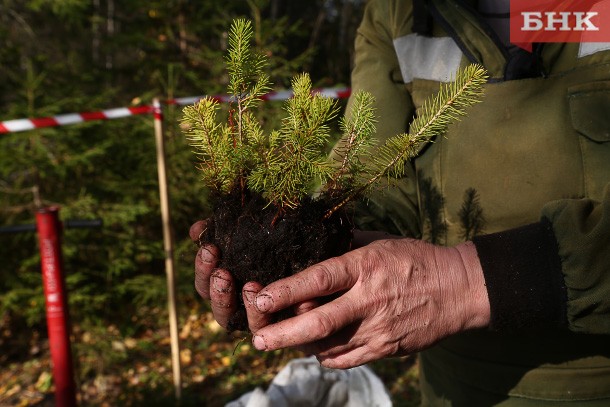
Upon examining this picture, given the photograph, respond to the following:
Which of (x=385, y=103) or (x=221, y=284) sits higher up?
(x=385, y=103)

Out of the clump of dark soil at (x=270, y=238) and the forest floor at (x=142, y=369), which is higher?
the clump of dark soil at (x=270, y=238)

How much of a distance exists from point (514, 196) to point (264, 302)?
30.4 inches

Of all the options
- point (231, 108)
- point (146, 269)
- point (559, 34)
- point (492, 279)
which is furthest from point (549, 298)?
point (146, 269)

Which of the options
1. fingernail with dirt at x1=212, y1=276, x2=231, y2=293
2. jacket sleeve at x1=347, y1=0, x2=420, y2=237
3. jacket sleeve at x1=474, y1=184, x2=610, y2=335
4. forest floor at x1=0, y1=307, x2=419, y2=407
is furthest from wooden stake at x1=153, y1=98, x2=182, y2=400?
jacket sleeve at x1=474, y1=184, x2=610, y2=335

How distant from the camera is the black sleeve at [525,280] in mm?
1182

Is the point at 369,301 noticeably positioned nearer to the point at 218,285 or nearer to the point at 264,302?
the point at 264,302

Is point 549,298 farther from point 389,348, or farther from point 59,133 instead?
point 59,133

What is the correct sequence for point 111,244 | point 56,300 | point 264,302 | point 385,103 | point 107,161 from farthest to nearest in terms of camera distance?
1. point 107,161
2. point 111,244
3. point 56,300
4. point 385,103
5. point 264,302

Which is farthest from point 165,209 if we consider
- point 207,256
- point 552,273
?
point 552,273

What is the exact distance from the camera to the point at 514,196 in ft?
4.79

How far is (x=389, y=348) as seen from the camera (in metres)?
1.20

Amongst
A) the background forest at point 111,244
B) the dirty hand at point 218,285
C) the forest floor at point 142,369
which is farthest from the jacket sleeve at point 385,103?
the forest floor at point 142,369

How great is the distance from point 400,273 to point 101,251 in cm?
479

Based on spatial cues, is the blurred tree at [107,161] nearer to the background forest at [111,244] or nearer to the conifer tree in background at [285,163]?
the background forest at [111,244]
